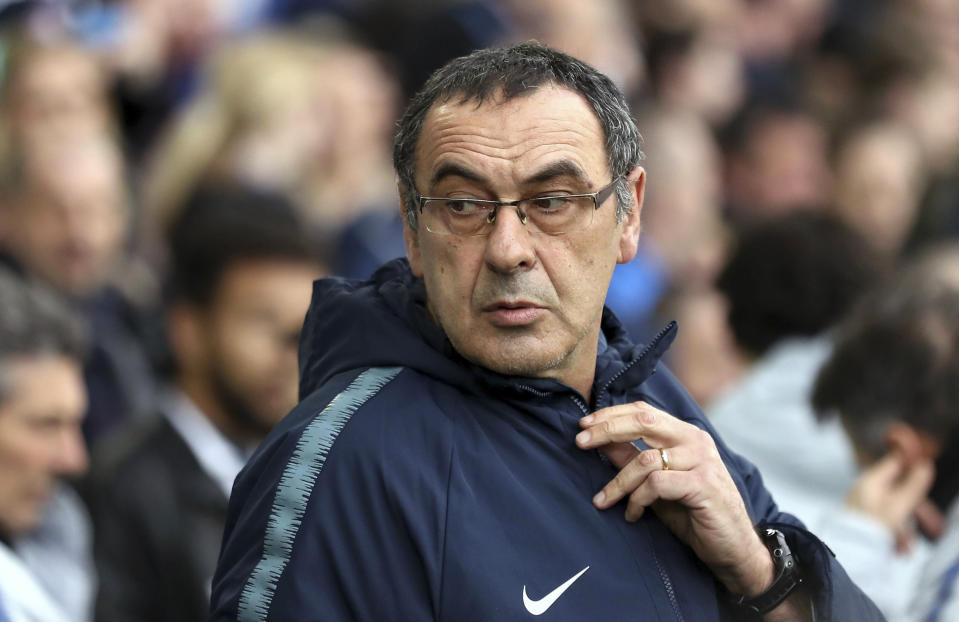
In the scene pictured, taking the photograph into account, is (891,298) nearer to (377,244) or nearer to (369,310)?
(369,310)

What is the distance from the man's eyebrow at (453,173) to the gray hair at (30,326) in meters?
2.01

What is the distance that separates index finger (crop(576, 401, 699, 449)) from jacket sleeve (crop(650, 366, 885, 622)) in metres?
0.29

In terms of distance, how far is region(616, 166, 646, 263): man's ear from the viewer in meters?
2.88

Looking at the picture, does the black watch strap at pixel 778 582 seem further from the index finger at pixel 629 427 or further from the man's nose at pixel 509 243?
the man's nose at pixel 509 243

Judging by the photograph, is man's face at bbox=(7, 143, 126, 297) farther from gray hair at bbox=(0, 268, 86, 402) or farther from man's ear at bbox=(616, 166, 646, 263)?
man's ear at bbox=(616, 166, 646, 263)

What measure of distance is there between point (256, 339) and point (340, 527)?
2.65m

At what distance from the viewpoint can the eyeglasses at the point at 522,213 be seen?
2.66m

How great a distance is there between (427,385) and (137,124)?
4866mm

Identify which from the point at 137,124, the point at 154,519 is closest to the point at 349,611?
the point at 154,519

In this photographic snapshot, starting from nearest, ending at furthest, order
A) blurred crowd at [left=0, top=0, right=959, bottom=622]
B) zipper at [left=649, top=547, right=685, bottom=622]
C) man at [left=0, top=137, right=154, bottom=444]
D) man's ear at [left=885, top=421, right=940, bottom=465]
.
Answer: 1. zipper at [left=649, top=547, right=685, bottom=622]
2. man's ear at [left=885, top=421, right=940, bottom=465]
3. blurred crowd at [left=0, top=0, right=959, bottom=622]
4. man at [left=0, top=137, right=154, bottom=444]

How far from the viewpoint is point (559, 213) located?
106 inches

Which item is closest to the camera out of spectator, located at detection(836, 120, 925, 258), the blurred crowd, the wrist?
the wrist

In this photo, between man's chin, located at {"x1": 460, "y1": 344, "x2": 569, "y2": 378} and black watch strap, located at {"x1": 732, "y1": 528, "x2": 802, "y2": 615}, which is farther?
black watch strap, located at {"x1": 732, "y1": 528, "x2": 802, "y2": 615}

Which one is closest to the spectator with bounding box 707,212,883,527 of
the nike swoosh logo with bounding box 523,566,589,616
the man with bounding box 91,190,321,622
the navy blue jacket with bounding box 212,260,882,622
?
the navy blue jacket with bounding box 212,260,882,622
